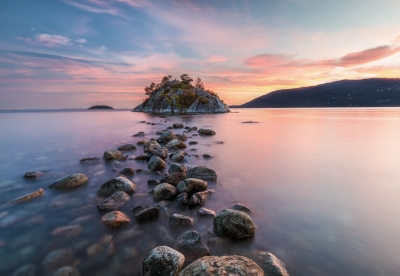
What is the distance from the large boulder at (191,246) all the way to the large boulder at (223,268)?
40.2 inches

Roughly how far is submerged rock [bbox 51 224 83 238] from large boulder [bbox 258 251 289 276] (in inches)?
176

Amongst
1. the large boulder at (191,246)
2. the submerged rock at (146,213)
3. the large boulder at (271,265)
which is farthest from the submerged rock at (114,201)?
the large boulder at (271,265)

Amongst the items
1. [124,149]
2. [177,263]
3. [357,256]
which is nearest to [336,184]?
[357,256]

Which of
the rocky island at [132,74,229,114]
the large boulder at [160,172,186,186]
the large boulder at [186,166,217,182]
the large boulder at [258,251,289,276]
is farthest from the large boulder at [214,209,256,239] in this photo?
the rocky island at [132,74,229,114]

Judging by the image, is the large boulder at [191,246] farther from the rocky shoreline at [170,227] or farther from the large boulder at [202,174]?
the large boulder at [202,174]

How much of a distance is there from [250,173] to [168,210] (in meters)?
A: 5.27

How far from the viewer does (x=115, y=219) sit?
5191mm

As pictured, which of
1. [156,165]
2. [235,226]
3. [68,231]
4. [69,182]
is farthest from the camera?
[156,165]

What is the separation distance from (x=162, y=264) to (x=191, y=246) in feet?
3.02

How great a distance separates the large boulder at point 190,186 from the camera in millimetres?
6980

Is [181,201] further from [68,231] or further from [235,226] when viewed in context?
[68,231]

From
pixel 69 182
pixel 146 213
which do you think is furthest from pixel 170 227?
pixel 69 182

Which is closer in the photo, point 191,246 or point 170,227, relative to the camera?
point 191,246

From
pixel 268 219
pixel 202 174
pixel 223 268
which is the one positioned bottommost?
pixel 268 219
